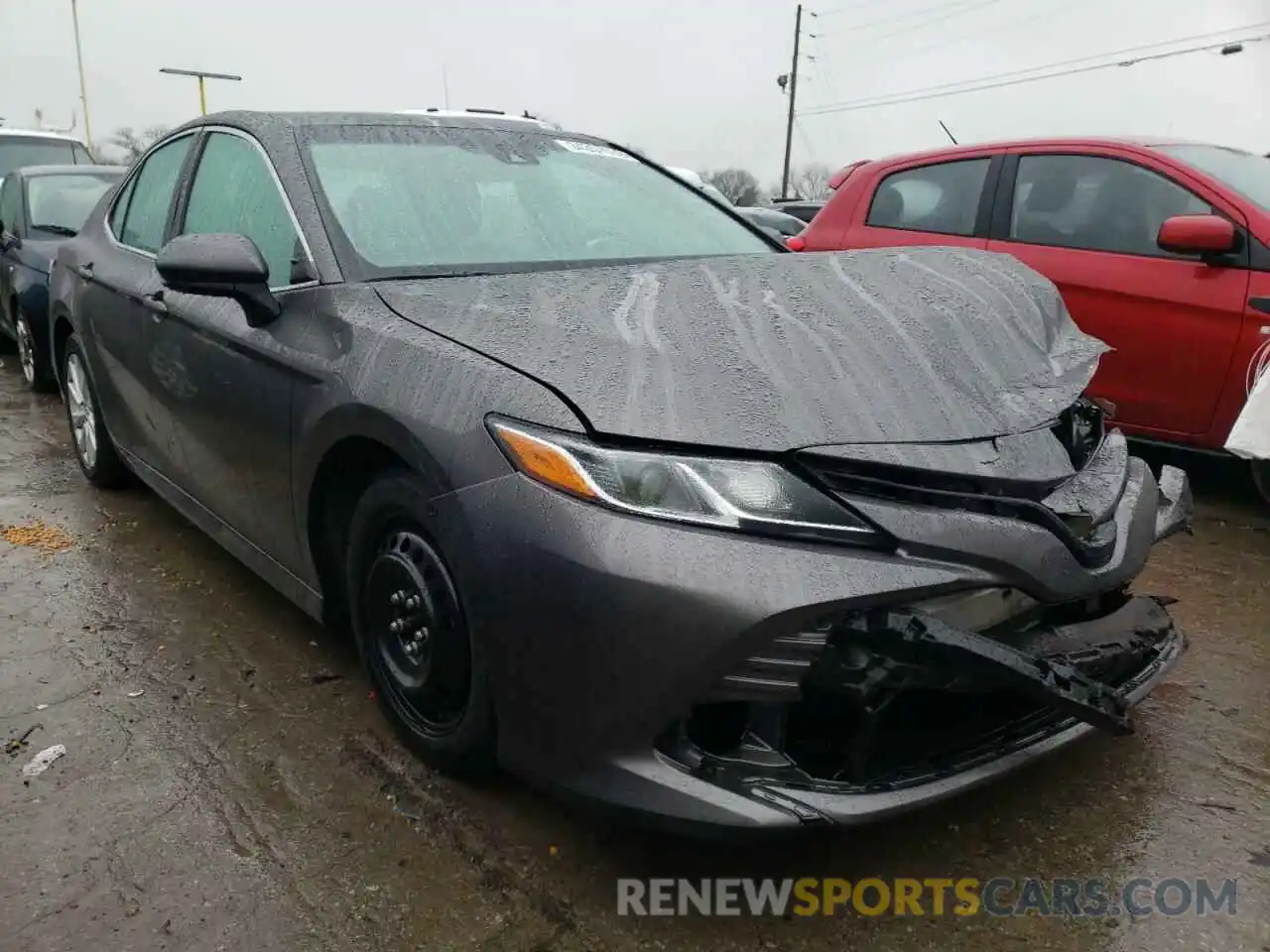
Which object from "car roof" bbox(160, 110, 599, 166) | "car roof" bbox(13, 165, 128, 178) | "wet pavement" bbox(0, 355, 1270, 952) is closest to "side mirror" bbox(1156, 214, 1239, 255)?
"wet pavement" bbox(0, 355, 1270, 952)

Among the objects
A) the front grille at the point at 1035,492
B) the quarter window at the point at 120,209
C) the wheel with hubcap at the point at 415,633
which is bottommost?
the wheel with hubcap at the point at 415,633

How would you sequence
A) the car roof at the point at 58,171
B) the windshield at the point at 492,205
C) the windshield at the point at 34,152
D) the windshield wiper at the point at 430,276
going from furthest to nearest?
1. the windshield at the point at 34,152
2. the car roof at the point at 58,171
3. the windshield at the point at 492,205
4. the windshield wiper at the point at 430,276

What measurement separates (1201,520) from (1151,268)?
1046mm

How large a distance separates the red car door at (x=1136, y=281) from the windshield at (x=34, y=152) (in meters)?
9.55

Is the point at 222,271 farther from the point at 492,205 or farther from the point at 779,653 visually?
the point at 779,653

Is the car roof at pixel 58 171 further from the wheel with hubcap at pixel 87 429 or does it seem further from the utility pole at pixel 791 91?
the utility pole at pixel 791 91

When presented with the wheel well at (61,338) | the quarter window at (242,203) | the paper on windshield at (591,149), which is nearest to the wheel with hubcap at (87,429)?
the wheel well at (61,338)

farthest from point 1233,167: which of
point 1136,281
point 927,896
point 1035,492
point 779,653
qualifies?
point 779,653

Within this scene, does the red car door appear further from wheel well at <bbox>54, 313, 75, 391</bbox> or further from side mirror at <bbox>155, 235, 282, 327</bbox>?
wheel well at <bbox>54, 313, 75, 391</bbox>

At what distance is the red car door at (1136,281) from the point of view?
4004 millimetres

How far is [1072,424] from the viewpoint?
2.23 metres

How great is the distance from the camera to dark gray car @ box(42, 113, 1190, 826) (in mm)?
1719

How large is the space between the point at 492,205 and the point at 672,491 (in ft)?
4.66

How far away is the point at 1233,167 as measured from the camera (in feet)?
14.5
